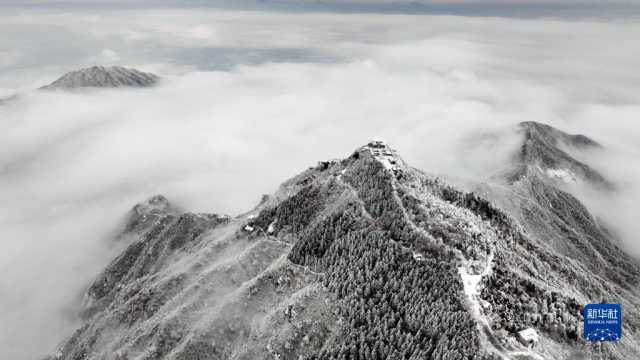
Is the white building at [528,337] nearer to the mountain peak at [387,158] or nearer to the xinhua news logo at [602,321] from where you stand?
the xinhua news logo at [602,321]

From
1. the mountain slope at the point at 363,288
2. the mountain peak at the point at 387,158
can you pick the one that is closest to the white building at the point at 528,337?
the mountain slope at the point at 363,288

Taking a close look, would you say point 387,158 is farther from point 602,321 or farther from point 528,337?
point 602,321

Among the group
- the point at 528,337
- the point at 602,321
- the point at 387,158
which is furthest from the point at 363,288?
the point at 387,158

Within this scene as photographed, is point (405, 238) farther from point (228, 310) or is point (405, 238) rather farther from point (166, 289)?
point (166, 289)

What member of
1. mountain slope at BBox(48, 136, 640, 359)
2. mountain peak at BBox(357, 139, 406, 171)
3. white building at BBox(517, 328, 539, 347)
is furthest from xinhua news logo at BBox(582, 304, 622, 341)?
mountain peak at BBox(357, 139, 406, 171)

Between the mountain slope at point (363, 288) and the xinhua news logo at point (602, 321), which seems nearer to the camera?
the xinhua news logo at point (602, 321)

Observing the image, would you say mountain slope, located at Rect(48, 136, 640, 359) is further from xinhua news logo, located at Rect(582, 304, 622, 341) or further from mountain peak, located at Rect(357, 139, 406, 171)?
xinhua news logo, located at Rect(582, 304, 622, 341)

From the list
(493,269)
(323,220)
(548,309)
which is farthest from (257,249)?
(548,309)

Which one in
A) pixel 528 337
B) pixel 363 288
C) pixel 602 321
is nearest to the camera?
pixel 528 337
